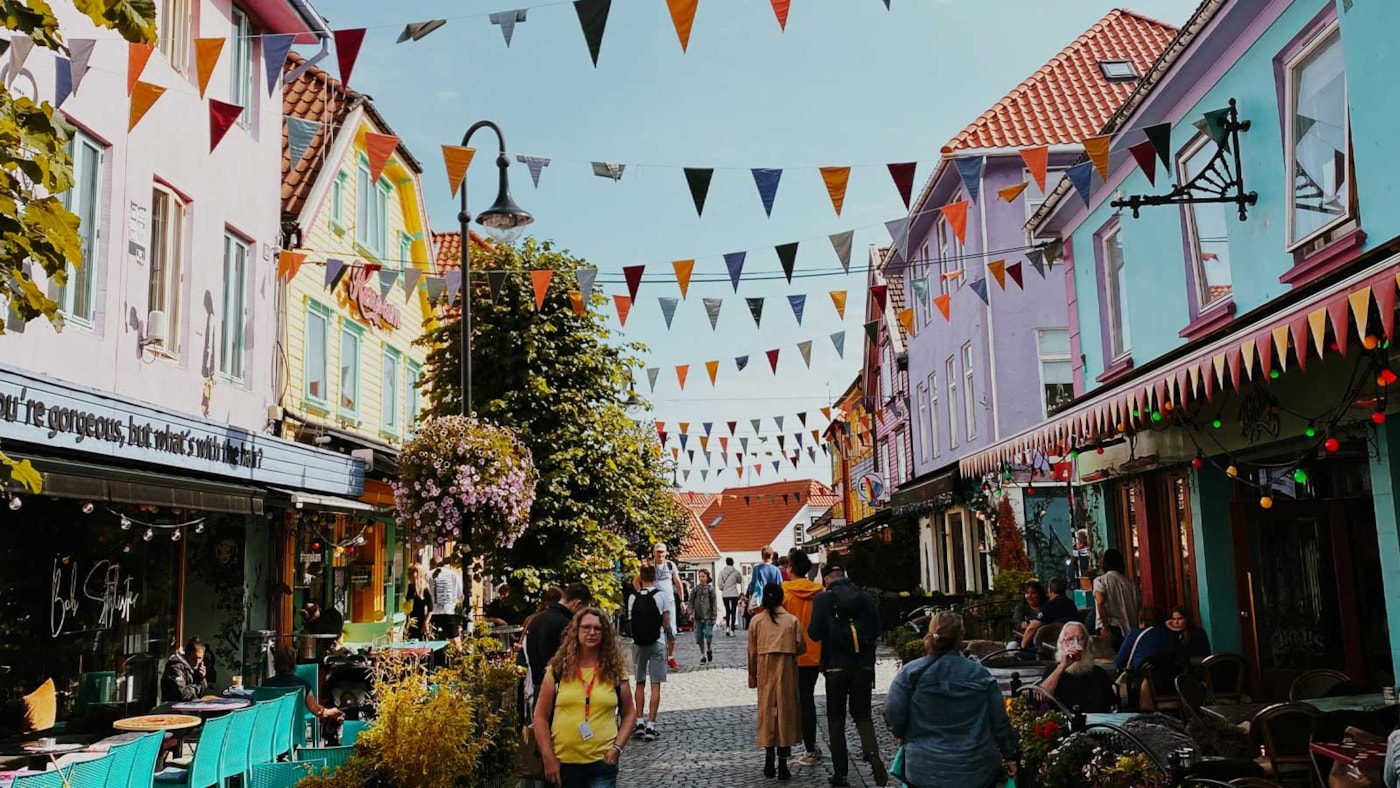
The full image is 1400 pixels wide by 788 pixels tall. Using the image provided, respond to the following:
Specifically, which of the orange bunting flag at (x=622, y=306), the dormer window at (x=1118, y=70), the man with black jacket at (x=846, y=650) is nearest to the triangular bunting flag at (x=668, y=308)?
the orange bunting flag at (x=622, y=306)

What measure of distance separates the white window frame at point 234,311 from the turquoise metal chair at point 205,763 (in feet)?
23.2

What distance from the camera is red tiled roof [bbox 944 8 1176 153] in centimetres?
2112

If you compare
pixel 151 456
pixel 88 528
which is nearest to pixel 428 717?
pixel 151 456

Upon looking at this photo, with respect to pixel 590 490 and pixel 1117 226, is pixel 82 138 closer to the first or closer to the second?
pixel 590 490

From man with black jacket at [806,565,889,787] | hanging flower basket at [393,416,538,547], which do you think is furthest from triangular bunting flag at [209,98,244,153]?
man with black jacket at [806,565,889,787]

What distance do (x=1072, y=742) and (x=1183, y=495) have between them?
7577mm

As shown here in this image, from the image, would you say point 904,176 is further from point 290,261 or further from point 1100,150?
point 290,261

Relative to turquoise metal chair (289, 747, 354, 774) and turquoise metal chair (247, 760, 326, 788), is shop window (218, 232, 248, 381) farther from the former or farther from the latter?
turquoise metal chair (247, 760, 326, 788)

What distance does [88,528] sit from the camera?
1109 centimetres

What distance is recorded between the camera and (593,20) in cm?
789

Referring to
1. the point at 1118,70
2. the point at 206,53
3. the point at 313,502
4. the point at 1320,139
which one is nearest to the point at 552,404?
the point at 313,502

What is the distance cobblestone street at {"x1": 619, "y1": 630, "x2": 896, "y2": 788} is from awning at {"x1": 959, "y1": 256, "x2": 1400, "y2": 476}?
11.5 ft

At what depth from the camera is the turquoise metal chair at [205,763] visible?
23.7 feet

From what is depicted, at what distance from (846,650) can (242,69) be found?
10619mm
